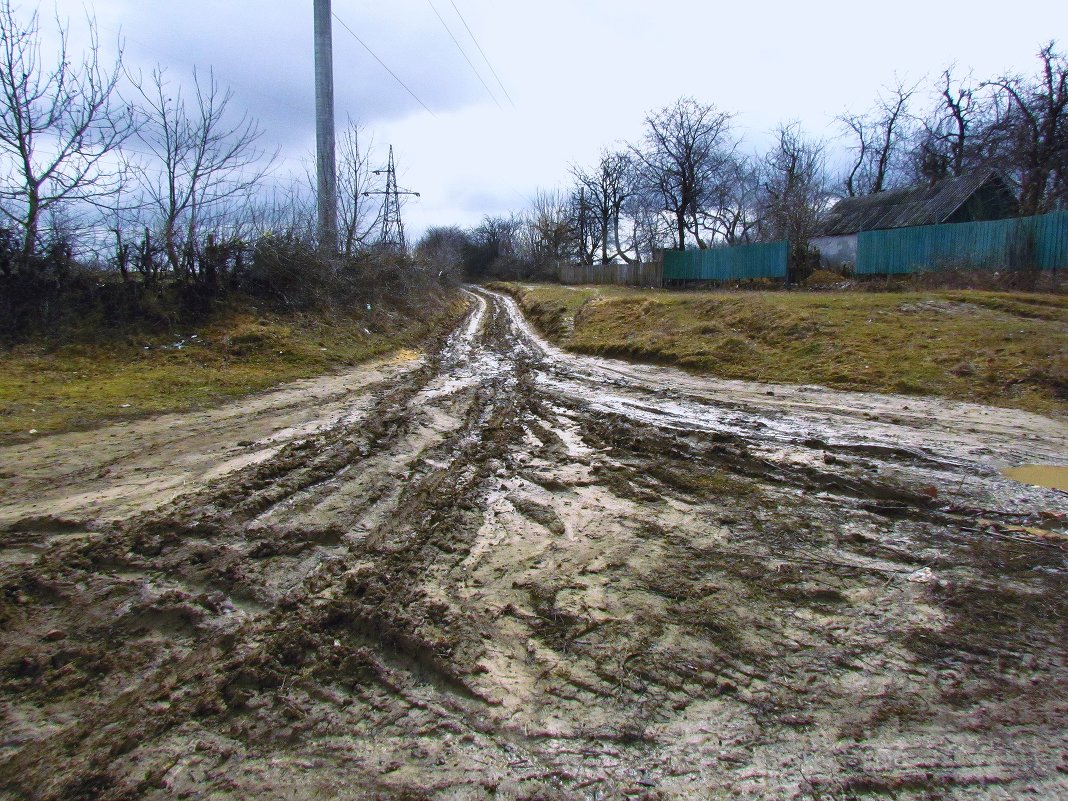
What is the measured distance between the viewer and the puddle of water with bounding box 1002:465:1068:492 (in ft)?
15.4

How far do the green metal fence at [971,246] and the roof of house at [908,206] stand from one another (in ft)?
27.6

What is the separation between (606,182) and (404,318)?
4164 cm

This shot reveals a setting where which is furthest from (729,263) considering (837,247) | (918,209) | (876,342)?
(876,342)

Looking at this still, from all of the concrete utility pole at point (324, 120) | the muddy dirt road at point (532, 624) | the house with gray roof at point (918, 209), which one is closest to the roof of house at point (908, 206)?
the house with gray roof at point (918, 209)

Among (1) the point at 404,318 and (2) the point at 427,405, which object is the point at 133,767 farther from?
(1) the point at 404,318

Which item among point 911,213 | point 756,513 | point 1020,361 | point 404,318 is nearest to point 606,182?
point 911,213

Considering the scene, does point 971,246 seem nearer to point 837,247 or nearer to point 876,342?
point 876,342

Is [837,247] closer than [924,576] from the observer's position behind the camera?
No

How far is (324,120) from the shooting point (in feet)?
54.6

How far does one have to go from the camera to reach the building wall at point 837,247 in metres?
30.4

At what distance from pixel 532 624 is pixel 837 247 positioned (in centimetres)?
3500

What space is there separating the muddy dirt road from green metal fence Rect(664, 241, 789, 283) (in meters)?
20.7

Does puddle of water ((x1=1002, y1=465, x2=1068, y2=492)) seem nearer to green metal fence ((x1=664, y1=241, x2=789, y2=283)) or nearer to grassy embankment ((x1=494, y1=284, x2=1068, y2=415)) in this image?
grassy embankment ((x1=494, y1=284, x2=1068, y2=415))

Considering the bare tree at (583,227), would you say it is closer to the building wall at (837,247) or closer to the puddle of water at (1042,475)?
the building wall at (837,247)
